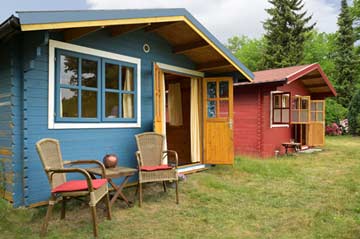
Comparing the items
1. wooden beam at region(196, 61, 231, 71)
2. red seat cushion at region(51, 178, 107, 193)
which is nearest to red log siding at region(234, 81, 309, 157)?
wooden beam at region(196, 61, 231, 71)

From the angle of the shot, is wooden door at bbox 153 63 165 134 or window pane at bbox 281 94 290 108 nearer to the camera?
wooden door at bbox 153 63 165 134

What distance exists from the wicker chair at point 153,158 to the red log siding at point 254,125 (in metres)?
4.73

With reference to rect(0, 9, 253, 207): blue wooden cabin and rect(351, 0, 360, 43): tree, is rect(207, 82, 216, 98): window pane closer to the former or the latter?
rect(0, 9, 253, 207): blue wooden cabin

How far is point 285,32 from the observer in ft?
73.2

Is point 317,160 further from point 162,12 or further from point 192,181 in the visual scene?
point 162,12

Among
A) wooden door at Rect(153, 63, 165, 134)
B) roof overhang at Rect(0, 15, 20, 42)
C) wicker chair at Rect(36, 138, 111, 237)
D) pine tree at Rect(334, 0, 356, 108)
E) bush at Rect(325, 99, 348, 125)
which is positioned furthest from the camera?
pine tree at Rect(334, 0, 356, 108)

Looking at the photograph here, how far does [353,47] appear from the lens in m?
21.2

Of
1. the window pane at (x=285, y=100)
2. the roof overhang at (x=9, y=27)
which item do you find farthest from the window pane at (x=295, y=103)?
the roof overhang at (x=9, y=27)

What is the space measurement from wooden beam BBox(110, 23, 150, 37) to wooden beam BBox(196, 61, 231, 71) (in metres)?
1.88

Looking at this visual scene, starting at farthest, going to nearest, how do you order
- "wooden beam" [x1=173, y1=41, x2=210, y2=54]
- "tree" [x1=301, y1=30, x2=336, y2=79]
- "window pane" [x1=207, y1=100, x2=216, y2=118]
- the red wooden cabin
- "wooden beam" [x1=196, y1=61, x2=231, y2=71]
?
"tree" [x1=301, y1=30, x2=336, y2=79], the red wooden cabin, "window pane" [x1=207, y1=100, x2=216, y2=118], "wooden beam" [x1=196, y1=61, x2=231, y2=71], "wooden beam" [x1=173, y1=41, x2=210, y2=54]

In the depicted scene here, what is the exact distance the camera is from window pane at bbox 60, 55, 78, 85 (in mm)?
3988

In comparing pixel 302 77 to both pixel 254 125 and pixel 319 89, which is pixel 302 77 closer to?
pixel 319 89

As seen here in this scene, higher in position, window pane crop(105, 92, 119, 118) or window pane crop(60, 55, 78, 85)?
window pane crop(60, 55, 78, 85)

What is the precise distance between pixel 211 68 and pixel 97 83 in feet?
8.34
